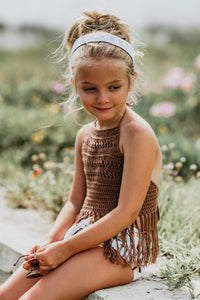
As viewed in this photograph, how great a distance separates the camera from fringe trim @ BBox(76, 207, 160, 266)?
→ 1936 millimetres

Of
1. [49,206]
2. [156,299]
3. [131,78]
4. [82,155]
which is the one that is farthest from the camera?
[49,206]

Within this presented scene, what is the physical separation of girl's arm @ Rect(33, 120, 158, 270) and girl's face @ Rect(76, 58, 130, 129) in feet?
0.58

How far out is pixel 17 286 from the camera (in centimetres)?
205

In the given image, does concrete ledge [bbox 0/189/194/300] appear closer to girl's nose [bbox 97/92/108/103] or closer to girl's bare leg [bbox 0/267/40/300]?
girl's bare leg [bbox 0/267/40/300]

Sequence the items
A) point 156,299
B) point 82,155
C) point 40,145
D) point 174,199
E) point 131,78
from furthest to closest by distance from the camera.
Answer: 1. point 40,145
2. point 174,199
3. point 82,155
4. point 131,78
5. point 156,299

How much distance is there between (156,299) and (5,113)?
4.38m

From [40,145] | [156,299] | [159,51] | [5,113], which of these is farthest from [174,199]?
[159,51]

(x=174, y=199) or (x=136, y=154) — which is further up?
(x=136, y=154)

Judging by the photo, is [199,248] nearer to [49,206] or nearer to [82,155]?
[82,155]

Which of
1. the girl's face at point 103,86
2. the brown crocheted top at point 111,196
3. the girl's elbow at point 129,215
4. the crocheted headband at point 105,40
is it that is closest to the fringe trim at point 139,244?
the brown crocheted top at point 111,196

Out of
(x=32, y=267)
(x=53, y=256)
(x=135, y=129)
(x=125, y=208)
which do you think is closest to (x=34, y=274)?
(x=32, y=267)

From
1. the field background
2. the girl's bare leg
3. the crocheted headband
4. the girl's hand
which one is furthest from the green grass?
the crocheted headband

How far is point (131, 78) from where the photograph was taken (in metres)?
2.00

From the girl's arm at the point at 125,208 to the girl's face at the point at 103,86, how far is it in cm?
18
